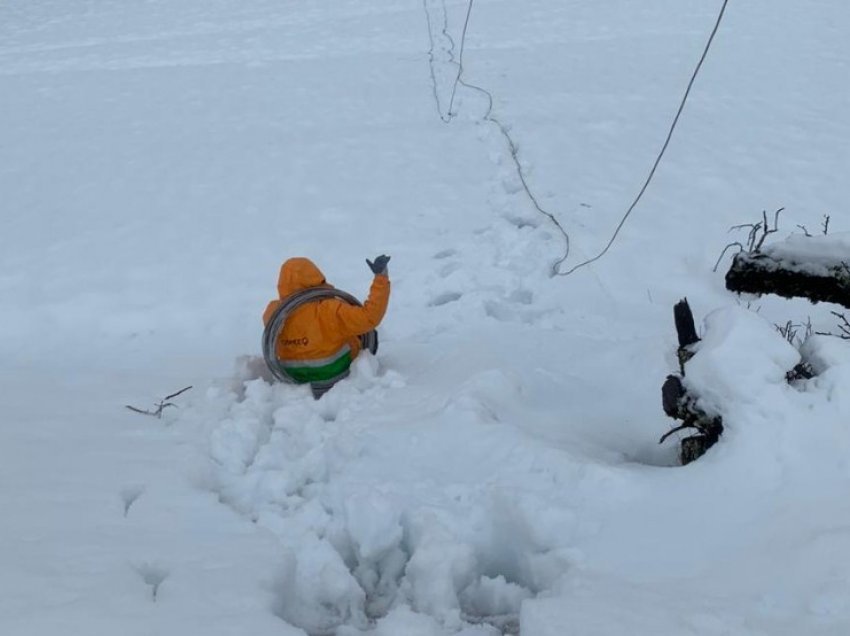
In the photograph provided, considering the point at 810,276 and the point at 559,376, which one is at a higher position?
the point at 810,276

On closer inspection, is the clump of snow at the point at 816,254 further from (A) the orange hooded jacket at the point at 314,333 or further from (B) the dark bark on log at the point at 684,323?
(A) the orange hooded jacket at the point at 314,333

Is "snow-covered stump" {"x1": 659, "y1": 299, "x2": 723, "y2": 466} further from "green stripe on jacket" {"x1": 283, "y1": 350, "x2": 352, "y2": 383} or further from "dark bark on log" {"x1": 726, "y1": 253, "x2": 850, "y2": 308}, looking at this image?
"green stripe on jacket" {"x1": 283, "y1": 350, "x2": 352, "y2": 383}

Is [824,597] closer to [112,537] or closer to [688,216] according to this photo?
[112,537]

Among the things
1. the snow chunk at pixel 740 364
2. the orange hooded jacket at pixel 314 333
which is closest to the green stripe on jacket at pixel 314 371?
the orange hooded jacket at pixel 314 333

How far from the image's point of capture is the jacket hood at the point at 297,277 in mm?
3857

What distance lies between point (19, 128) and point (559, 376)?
23.5 ft

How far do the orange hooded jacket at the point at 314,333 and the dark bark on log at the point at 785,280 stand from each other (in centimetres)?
151

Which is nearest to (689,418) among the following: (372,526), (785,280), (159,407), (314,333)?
(785,280)

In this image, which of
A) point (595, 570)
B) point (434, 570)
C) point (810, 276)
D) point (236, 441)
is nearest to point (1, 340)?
point (236, 441)

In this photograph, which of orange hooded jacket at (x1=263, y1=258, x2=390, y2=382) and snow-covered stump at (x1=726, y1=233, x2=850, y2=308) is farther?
orange hooded jacket at (x1=263, y1=258, x2=390, y2=382)

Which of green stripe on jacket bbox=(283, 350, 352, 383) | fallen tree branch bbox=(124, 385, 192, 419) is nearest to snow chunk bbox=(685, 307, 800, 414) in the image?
green stripe on jacket bbox=(283, 350, 352, 383)

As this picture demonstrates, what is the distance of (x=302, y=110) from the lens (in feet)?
28.2

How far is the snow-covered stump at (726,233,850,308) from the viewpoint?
3.05m

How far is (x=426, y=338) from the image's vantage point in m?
4.58
